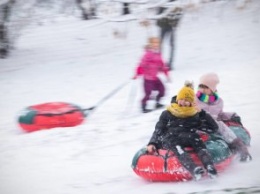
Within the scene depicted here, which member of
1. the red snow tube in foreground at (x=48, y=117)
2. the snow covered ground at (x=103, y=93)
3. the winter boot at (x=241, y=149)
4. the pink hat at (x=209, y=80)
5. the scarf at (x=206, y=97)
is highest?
the pink hat at (x=209, y=80)

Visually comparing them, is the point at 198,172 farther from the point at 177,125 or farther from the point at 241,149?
the point at 241,149

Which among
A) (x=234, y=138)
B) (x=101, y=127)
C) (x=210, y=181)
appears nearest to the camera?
(x=210, y=181)

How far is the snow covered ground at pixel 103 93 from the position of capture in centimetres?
515

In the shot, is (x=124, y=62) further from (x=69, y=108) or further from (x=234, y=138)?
(x=234, y=138)

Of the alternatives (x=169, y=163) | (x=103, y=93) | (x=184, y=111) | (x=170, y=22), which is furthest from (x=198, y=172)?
(x=170, y=22)

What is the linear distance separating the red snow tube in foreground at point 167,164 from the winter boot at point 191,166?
7 cm

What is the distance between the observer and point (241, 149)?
5211 mm

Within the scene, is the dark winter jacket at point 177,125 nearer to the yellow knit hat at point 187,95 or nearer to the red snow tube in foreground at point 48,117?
the yellow knit hat at point 187,95

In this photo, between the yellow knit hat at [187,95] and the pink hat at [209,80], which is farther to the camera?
the pink hat at [209,80]

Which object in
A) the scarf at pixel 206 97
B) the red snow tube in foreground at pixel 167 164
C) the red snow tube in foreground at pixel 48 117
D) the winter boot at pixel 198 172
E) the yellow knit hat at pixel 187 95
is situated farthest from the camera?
the red snow tube in foreground at pixel 48 117

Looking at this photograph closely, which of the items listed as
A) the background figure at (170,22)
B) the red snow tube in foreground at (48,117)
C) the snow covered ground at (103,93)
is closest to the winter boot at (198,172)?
the snow covered ground at (103,93)

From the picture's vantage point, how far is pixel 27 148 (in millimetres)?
6371

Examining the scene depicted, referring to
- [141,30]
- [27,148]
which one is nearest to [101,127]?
[27,148]

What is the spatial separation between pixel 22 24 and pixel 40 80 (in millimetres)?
1880
